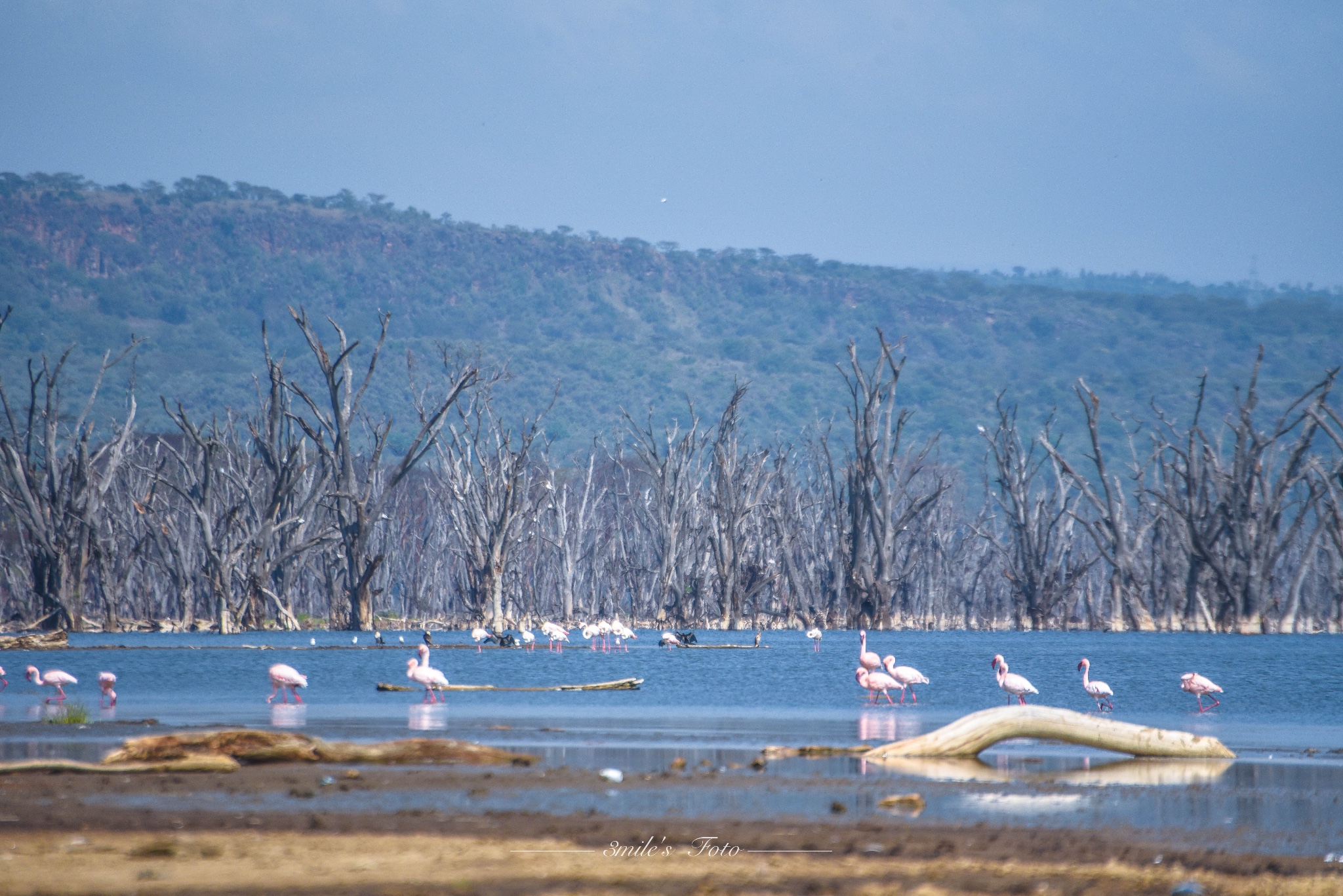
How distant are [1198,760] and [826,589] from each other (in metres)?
38.3

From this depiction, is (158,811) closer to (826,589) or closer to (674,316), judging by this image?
(826,589)

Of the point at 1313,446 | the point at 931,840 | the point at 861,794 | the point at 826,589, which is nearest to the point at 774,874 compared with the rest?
the point at 931,840

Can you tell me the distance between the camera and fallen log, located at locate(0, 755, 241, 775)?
10.5 meters

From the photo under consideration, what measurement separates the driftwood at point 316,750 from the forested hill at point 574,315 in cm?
8692

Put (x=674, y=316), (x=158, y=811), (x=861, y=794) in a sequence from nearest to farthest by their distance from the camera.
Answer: (x=158, y=811) → (x=861, y=794) → (x=674, y=316)

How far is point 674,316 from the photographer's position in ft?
480

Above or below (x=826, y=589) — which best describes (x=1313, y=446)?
above

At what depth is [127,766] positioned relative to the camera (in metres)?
10.8

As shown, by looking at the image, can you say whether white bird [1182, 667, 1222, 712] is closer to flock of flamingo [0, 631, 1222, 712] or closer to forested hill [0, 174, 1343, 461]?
flock of flamingo [0, 631, 1222, 712]

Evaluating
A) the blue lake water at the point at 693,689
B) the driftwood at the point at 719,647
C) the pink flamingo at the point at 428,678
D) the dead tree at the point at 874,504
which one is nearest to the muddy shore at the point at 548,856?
the blue lake water at the point at 693,689

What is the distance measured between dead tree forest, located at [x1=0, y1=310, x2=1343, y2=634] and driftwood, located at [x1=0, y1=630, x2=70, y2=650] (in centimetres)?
388

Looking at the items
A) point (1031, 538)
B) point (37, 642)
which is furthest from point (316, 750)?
point (1031, 538)

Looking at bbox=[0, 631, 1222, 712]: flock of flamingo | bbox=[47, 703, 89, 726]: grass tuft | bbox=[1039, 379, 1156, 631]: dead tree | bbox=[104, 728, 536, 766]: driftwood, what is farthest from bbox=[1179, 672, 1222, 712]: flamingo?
bbox=[1039, 379, 1156, 631]: dead tree

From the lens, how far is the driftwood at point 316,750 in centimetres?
1149
